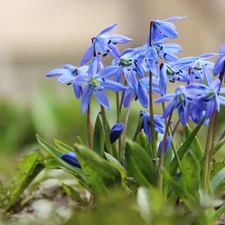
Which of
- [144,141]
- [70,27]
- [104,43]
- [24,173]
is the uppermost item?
[104,43]

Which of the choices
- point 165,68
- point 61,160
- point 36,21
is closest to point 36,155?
point 61,160

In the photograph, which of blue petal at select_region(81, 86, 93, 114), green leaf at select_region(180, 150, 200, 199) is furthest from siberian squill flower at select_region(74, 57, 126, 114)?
green leaf at select_region(180, 150, 200, 199)

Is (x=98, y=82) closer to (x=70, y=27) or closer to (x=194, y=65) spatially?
(x=194, y=65)

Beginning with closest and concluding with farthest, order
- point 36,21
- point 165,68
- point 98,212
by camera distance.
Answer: point 98,212 → point 165,68 → point 36,21

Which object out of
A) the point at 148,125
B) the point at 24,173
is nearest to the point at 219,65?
the point at 148,125

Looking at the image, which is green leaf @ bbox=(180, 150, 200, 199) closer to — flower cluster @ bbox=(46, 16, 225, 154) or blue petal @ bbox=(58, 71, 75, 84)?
flower cluster @ bbox=(46, 16, 225, 154)

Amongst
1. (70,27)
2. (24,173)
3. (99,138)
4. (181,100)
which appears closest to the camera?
(181,100)

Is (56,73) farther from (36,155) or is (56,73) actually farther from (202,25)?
(202,25)

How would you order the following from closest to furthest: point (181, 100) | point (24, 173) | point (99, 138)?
point (181, 100)
point (99, 138)
point (24, 173)
